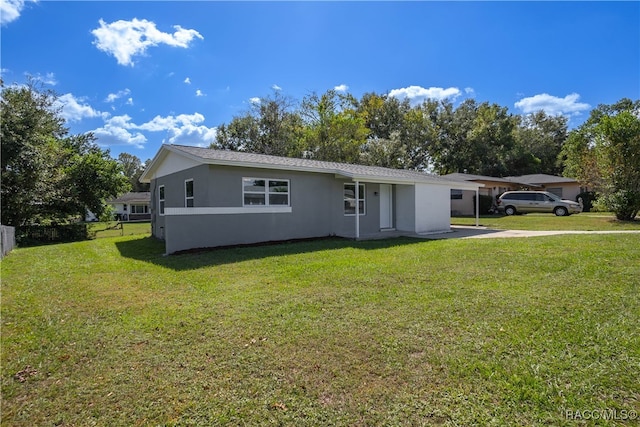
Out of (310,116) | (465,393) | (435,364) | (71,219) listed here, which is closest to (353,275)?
(435,364)

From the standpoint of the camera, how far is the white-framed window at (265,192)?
10.8m

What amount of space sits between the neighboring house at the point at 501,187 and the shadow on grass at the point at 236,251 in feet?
54.1

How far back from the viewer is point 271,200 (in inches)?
445

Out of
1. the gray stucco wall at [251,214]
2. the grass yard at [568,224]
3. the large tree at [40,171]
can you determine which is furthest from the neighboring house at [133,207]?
the grass yard at [568,224]

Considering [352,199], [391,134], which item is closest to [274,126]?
[391,134]

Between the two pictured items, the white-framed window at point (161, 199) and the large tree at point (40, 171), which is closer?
the large tree at point (40, 171)

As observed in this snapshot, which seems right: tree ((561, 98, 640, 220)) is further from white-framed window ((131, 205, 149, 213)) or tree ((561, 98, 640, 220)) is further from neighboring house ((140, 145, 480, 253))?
white-framed window ((131, 205, 149, 213))

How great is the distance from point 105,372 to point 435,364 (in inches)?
118

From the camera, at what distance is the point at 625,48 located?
13266 millimetres

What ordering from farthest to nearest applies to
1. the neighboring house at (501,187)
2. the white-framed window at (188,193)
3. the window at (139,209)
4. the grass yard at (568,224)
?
the window at (139,209) → the neighboring house at (501,187) → the grass yard at (568,224) → the white-framed window at (188,193)

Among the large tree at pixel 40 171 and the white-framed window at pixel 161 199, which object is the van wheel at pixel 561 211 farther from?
the large tree at pixel 40 171

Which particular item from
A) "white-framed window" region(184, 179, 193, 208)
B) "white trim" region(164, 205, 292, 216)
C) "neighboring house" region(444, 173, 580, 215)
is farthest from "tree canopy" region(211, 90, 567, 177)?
"white trim" region(164, 205, 292, 216)

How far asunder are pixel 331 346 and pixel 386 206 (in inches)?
458

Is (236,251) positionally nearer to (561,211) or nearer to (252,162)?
(252,162)
